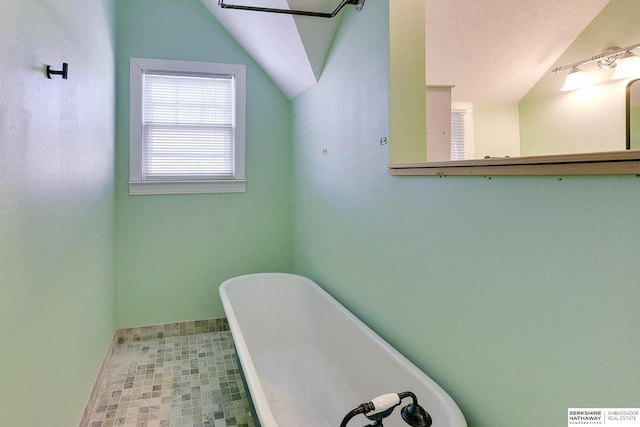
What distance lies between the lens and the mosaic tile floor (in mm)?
1995

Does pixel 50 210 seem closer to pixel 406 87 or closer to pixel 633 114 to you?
pixel 406 87

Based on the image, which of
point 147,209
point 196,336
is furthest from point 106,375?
point 147,209

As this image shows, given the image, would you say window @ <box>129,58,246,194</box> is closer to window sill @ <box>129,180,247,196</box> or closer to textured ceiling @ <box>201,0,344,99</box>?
window sill @ <box>129,180,247,196</box>

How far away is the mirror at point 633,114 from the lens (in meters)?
2.25

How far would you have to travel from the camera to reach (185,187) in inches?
120

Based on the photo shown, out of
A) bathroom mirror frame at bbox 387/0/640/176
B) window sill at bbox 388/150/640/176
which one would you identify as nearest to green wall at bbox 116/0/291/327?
bathroom mirror frame at bbox 387/0/640/176

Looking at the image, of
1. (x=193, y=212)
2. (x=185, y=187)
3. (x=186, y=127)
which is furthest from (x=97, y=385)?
(x=186, y=127)

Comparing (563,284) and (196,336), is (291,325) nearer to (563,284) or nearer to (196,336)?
(196,336)

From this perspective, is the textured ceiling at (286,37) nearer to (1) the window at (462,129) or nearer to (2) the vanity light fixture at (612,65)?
(1) the window at (462,129)

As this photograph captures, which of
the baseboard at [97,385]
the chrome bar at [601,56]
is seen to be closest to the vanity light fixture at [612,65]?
the chrome bar at [601,56]

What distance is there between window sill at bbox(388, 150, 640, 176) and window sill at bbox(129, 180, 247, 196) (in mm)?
2184

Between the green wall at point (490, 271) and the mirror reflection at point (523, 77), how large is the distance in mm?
651

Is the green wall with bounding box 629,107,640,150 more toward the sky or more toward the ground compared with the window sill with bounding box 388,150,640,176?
more toward the sky

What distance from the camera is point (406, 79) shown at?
5.47 feet
